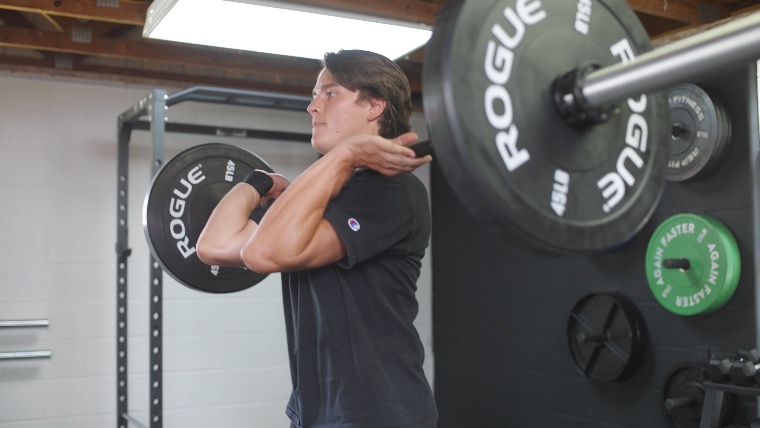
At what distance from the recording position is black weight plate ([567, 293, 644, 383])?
3.59 m

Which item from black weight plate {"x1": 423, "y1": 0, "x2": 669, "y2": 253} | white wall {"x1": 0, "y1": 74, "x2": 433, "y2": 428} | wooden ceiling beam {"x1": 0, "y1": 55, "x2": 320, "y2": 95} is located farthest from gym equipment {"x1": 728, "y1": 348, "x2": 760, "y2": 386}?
wooden ceiling beam {"x1": 0, "y1": 55, "x2": 320, "y2": 95}

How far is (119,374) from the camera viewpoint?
3.98 m

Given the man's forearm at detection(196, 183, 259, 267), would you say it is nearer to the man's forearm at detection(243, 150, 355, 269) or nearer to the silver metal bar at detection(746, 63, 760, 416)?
the man's forearm at detection(243, 150, 355, 269)

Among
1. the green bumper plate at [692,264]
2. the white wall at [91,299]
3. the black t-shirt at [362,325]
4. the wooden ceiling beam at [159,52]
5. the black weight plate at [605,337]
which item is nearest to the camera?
the black t-shirt at [362,325]

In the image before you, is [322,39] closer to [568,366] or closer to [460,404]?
[568,366]

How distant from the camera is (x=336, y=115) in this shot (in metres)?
1.60

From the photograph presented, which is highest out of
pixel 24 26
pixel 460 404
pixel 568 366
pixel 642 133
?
pixel 24 26

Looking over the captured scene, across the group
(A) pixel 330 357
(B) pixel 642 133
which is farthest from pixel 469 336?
(B) pixel 642 133

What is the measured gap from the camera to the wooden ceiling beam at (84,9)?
Result: 10.6ft

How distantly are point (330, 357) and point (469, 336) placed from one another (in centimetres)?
366

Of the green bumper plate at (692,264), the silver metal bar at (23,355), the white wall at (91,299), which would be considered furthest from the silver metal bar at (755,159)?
the silver metal bar at (23,355)

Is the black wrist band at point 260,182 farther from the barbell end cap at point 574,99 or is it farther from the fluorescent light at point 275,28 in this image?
the fluorescent light at point 275,28

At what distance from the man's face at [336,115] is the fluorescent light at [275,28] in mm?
1238

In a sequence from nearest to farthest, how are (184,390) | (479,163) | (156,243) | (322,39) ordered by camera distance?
(479,163), (156,243), (322,39), (184,390)
